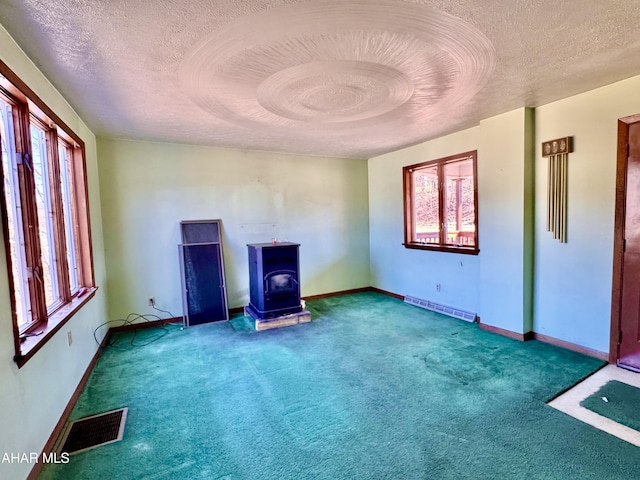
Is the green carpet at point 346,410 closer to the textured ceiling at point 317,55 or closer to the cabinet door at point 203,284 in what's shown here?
the cabinet door at point 203,284

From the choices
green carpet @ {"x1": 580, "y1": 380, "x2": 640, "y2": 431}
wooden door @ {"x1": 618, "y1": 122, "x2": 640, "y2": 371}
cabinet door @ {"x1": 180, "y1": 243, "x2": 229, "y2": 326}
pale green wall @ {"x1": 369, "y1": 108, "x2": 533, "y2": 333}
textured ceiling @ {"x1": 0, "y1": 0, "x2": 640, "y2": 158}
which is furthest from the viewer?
cabinet door @ {"x1": 180, "y1": 243, "x2": 229, "y2": 326}

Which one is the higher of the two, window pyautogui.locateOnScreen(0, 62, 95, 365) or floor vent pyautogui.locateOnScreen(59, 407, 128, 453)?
window pyautogui.locateOnScreen(0, 62, 95, 365)

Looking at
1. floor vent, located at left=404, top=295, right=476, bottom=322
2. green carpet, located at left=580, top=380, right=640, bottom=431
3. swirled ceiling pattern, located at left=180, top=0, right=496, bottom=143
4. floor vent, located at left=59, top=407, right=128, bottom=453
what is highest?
swirled ceiling pattern, located at left=180, top=0, right=496, bottom=143

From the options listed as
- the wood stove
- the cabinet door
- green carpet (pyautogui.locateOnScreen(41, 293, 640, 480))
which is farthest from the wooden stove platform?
the cabinet door

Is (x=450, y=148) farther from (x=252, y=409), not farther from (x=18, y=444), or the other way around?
(x=18, y=444)

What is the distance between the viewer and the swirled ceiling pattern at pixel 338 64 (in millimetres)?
1752

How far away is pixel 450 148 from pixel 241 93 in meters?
2.90

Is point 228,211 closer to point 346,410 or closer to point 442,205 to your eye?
point 442,205

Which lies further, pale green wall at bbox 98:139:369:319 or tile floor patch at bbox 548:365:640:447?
pale green wall at bbox 98:139:369:319

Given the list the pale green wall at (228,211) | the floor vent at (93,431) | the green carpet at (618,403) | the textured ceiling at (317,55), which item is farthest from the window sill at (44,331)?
the green carpet at (618,403)

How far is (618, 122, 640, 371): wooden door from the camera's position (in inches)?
106

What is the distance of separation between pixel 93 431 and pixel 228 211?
10.3ft

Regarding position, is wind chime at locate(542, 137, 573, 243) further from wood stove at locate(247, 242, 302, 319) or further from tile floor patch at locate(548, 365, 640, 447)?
wood stove at locate(247, 242, 302, 319)

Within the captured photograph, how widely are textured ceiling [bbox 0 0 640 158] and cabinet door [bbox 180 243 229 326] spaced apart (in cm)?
A: 174
